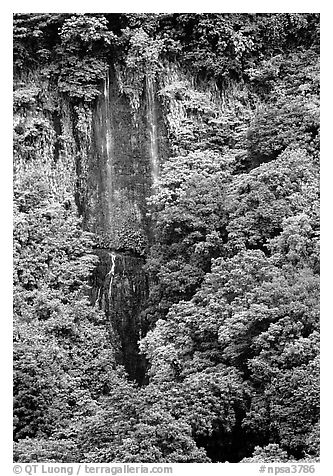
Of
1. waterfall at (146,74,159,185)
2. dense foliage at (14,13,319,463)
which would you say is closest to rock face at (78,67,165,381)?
waterfall at (146,74,159,185)

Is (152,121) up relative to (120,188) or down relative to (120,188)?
up

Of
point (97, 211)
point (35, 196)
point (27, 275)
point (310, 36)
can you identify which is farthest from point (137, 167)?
point (310, 36)

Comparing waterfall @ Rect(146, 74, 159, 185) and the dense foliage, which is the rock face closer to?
waterfall @ Rect(146, 74, 159, 185)

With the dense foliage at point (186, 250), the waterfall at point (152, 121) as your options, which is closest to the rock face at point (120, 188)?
the waterfall at point (152, 121)

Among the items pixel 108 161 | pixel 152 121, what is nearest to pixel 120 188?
pixel 108 161

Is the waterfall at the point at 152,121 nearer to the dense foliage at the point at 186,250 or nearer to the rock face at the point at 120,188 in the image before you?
the rock face at the point at 120,188

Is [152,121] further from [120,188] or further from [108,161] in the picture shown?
[120,188]

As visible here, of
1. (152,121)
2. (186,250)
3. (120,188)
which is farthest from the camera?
(152,121)

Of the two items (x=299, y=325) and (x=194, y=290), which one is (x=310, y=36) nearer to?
(x=194, y=290)
